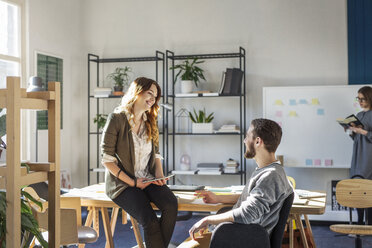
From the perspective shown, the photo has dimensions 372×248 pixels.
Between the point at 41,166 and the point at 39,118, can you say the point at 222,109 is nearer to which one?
the point at 39,118

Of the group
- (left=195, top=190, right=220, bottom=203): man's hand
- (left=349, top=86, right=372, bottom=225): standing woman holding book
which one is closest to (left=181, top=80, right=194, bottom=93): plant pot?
(left=349, top=86, right=372, bottom=225): standing woman holding book

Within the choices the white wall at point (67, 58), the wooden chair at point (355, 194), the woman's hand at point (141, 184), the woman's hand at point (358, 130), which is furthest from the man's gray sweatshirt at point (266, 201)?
the white wall at point (67, 58)

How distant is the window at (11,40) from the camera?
206 inches

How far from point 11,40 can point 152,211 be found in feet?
10.5

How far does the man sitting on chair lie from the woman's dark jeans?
58cm

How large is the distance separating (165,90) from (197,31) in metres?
0.87

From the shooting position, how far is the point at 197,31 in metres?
6.25

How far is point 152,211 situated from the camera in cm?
314

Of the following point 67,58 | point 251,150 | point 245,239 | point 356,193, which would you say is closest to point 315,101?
point 356,193

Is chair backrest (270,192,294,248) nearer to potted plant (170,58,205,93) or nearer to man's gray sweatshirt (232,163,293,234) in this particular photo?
man's gray sweatshirt (232,163,293,234)

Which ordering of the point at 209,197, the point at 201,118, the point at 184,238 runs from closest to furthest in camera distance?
the point at 209,197, the point at 184,238, the point at 201,118

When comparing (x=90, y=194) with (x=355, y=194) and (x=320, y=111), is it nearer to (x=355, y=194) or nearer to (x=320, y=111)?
(x=355, y=194)

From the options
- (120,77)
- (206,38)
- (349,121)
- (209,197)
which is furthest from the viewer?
(120,77)

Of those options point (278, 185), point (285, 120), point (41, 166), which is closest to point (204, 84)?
point (285, 120)
